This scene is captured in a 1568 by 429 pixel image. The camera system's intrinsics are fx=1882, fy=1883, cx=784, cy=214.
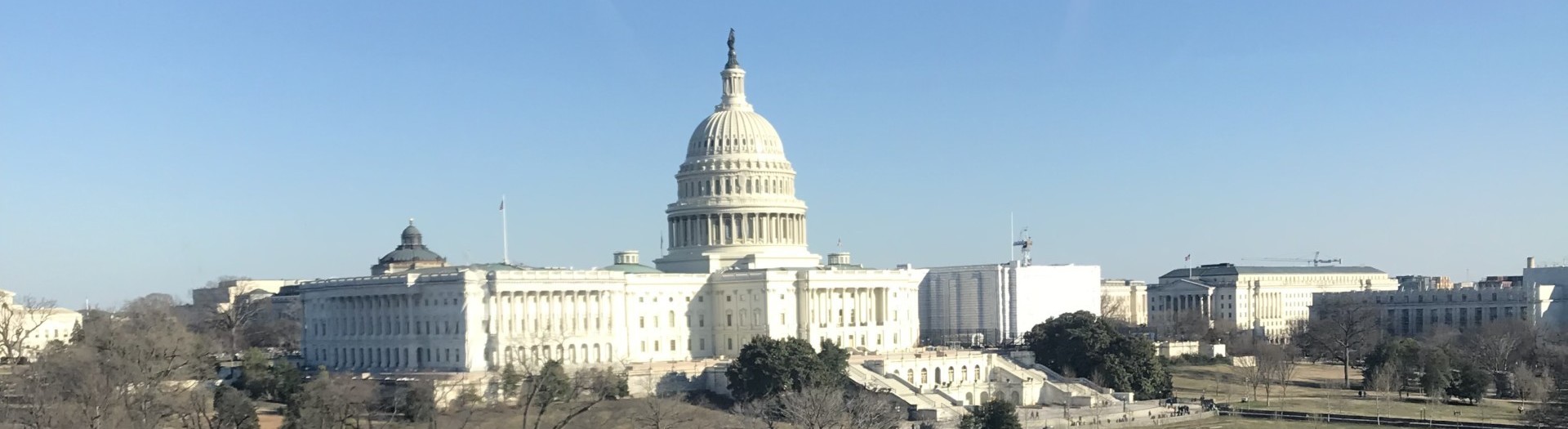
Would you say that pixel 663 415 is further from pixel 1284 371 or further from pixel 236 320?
pixel 236 320

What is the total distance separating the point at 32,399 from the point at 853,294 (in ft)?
226

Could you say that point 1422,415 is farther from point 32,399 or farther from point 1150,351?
point 32,399

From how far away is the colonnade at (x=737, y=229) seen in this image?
485ft

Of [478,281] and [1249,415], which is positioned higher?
[478,281]

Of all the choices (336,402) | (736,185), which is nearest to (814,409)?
(336,402)

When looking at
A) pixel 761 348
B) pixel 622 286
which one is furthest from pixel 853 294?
pixel 761 348

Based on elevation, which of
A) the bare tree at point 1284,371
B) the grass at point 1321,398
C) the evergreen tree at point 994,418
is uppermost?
the evergreen tree at point 994,418

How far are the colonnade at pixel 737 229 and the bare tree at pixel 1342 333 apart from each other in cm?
4452

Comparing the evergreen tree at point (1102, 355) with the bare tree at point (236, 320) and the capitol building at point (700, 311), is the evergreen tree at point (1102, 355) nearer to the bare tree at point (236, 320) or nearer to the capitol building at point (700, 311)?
the capitol building at point (700, 311)

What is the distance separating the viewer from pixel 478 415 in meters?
101

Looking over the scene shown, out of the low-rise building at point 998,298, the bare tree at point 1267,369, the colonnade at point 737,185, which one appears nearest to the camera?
the bare tree at point 1267,369

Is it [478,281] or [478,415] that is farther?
[478,281]

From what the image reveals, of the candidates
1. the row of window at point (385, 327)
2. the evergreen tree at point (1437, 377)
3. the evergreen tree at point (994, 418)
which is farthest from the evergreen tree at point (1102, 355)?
the row of window at point (385, 327)

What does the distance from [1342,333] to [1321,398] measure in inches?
1592
